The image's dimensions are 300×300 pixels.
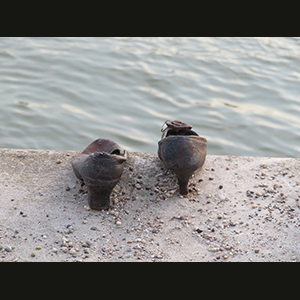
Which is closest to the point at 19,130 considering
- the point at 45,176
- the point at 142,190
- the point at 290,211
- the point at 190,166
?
the point at 45,176

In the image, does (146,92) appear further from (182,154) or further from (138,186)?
(182,154)

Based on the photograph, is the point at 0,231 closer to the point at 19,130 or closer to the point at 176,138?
the point at 176,138

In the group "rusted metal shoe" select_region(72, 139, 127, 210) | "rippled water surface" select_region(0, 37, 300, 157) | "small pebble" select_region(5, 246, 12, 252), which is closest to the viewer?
"small pebble" select_region(5, 246, 12, 252)

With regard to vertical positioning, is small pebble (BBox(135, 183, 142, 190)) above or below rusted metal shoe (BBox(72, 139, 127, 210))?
below

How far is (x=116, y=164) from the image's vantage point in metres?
3.09

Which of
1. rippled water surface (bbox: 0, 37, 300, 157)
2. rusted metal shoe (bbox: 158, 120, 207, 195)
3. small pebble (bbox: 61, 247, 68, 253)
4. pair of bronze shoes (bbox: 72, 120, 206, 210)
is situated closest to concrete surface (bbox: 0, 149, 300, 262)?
small pebble (bbox: 61, 247, 68, 253)

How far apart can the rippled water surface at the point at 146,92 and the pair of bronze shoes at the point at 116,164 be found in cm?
169

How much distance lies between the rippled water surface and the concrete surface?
137 centimetres

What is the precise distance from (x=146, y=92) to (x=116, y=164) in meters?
3.07

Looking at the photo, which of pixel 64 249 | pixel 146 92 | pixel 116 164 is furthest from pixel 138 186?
pixel 146 92

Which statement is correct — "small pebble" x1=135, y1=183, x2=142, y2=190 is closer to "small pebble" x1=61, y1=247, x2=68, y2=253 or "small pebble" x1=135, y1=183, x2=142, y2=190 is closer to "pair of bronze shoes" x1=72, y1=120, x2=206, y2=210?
"pair of bronze shoes" x1=72, y1=120, x2=206, y2=210

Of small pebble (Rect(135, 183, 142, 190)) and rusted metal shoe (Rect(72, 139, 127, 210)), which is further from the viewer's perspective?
small pebble (Rect(135, 183, 142, 190))

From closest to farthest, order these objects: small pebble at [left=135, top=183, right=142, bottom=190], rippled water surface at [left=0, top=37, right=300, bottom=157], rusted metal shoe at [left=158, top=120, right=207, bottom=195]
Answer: rusted metal shoe at [left=158, top=120, right=207, bottom=195] → small pebble at [left=135, top=183, right=142, bottom=190] → rippled water surface at [left=0, top=37, right=300, bottom=157]

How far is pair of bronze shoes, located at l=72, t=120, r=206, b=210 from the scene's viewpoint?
10.0 ft
